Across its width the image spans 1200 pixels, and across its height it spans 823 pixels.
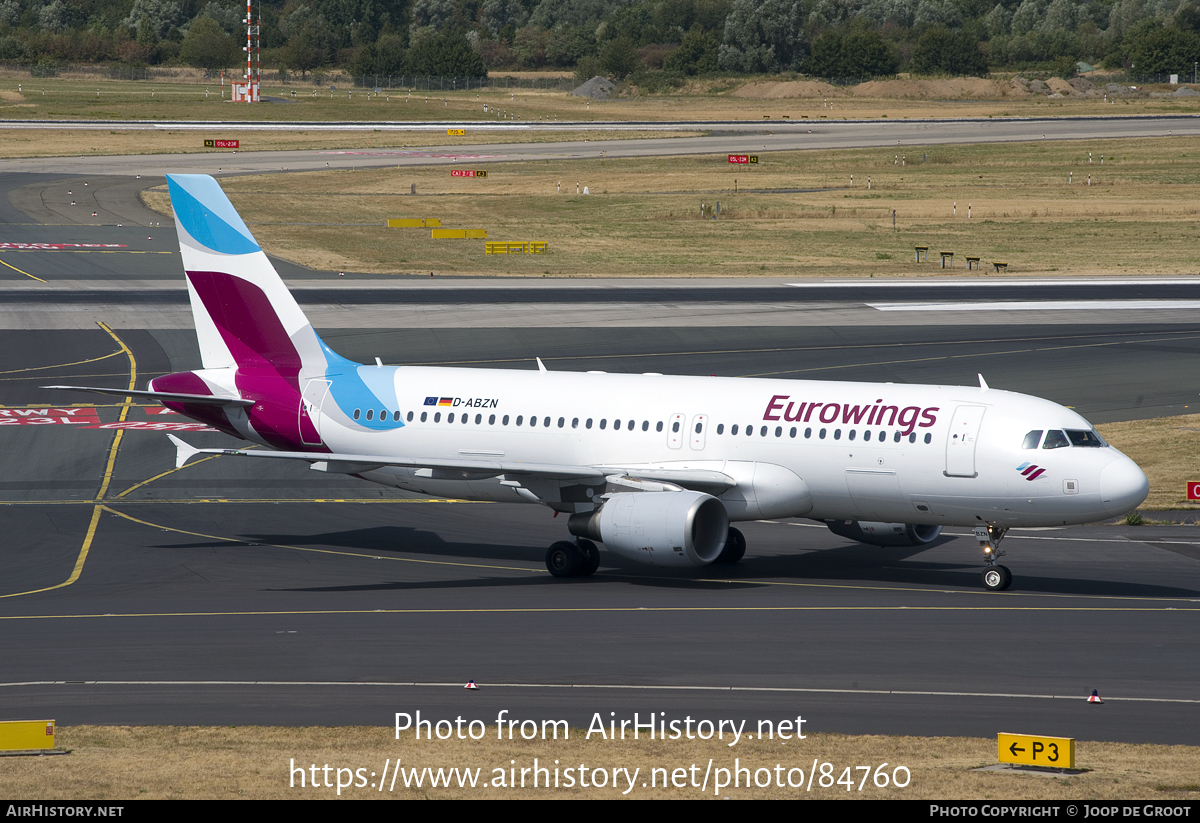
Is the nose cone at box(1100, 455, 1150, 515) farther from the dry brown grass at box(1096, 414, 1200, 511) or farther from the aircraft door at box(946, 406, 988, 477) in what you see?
the dry brown grass at box(1096, 414, 1200, 511)

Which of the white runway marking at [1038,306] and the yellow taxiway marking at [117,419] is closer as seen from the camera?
the yellow taxiway marking at [117,419]

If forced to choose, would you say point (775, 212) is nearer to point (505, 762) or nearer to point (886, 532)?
point (886, 532)

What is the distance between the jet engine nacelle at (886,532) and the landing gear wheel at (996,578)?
247 cm

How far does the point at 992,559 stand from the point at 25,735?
21094 mm

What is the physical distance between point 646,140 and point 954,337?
96337mm

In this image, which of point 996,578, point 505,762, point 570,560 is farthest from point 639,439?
point 505,762

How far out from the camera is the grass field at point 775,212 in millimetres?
92938

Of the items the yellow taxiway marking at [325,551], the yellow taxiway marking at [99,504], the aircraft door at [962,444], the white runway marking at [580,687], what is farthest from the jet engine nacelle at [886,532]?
the yellow taxiway marking at [99,504]

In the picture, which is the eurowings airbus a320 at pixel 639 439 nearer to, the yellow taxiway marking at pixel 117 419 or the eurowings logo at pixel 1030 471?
the eurowings logo at pixel 1030 471

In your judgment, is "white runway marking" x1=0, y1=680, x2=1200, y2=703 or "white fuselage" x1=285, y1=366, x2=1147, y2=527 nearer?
"white runway marking" x1=0, y1=680, x2=1200, y2=703

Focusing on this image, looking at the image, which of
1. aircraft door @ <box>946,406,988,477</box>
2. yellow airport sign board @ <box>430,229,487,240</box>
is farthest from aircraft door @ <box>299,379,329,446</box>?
yellow airport sign board @ <box>430,229,487,240</box>

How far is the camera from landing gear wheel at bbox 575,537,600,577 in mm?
34250

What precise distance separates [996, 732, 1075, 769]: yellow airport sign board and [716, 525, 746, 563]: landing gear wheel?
16635mm

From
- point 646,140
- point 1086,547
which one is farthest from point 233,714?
point 646,140
